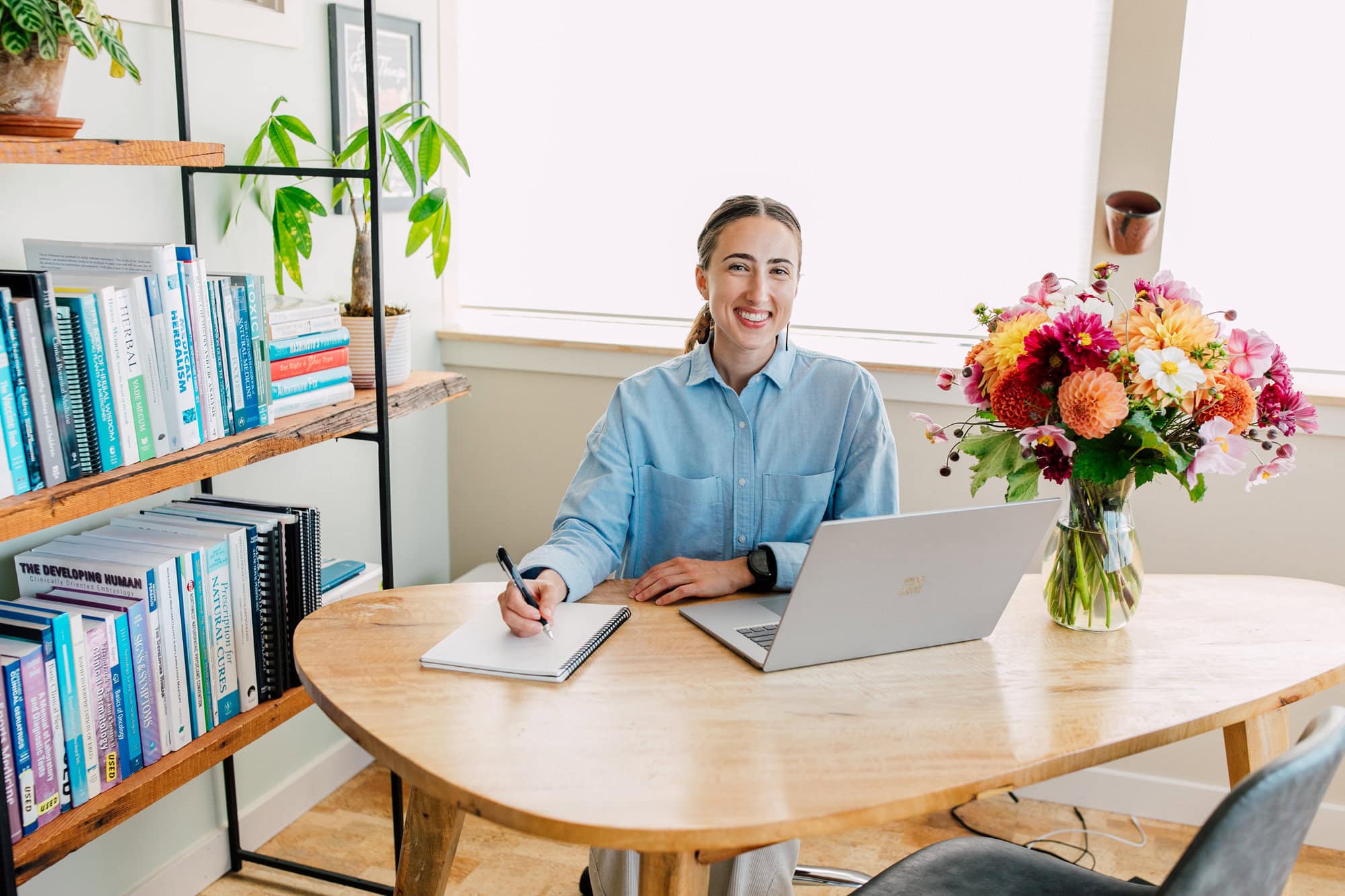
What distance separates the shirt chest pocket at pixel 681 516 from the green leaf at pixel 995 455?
498mm

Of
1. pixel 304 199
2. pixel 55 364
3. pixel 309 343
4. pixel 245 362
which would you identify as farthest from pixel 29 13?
pixel 304 199

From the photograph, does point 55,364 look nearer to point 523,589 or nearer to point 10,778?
point 10,778

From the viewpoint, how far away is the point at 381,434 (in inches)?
83.0

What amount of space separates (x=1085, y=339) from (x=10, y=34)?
4.41 ft

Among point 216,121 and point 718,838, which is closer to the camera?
point 718,838

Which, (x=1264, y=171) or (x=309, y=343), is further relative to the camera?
(x=1264, y=171)

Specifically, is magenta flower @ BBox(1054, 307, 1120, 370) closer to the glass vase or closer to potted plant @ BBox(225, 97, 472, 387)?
the glass vase

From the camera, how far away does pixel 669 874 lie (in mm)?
1145

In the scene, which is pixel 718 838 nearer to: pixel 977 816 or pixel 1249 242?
pixel 977 816

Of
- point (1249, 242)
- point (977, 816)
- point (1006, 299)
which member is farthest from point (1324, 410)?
point (977, 816)

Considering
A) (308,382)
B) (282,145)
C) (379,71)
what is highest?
(379,71)

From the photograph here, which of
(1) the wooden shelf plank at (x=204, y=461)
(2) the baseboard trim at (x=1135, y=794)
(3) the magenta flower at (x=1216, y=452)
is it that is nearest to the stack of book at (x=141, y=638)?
(1) the wooden shelf plank at (x=204, y=461)

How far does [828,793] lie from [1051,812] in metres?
1.70

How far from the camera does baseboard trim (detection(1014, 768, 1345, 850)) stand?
8.36ft
